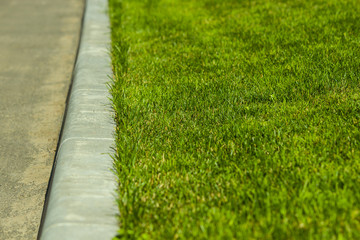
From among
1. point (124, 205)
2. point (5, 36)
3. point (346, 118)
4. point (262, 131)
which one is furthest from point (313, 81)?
point (5, 36)

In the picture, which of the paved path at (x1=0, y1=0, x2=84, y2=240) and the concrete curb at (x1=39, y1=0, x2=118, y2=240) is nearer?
the concrete curb at (x1=39, y1=0, x2=118, y2=240)

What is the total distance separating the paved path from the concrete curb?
0.91 ft

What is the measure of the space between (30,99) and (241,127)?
2.33 metres

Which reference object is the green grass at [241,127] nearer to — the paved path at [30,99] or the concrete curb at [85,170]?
the concrete curb at [85,170]

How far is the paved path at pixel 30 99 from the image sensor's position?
3.05 m

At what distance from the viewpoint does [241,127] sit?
3305 mm

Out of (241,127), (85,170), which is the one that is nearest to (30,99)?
(85,170)

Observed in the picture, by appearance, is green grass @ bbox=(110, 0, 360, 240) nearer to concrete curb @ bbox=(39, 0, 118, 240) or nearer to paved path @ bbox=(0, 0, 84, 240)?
concrete curb @ bbox=(39, 0, 118, 240)

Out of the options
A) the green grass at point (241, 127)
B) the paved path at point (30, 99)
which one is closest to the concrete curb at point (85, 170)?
the green grass at point (241, 127)

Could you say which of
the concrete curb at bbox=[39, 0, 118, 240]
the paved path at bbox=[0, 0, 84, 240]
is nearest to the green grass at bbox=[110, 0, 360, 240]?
the concrete curb at bbox=[39, 0, 118, 240]

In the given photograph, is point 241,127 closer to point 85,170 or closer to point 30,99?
point 85,170

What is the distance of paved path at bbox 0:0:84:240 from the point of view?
3053 mm

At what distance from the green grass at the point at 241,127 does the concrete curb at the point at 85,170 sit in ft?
0.30

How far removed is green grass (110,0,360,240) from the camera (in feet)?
7.97
